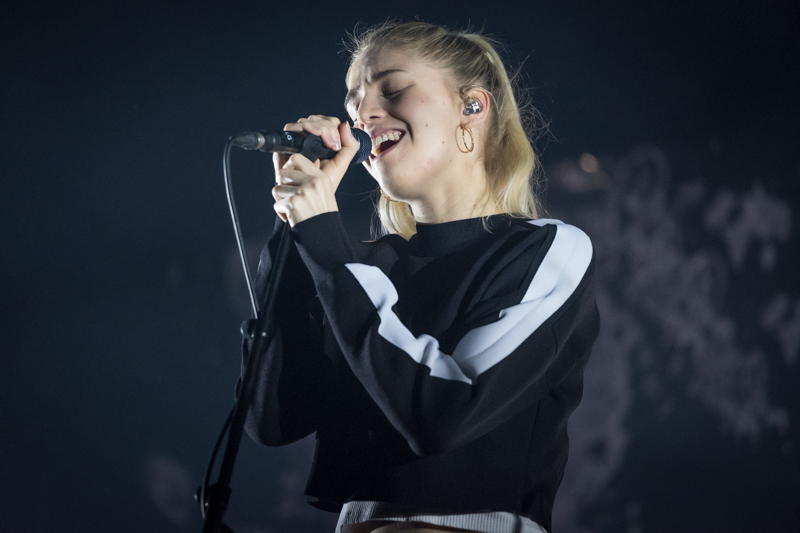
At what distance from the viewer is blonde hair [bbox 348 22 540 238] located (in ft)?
3.95

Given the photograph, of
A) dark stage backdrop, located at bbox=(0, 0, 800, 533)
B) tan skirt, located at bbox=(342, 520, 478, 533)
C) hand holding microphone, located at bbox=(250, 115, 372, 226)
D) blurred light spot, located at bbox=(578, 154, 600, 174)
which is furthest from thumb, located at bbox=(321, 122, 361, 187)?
blurred light spot, located at bbox=(578, 154, 600, 174)

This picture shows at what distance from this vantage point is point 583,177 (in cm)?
209

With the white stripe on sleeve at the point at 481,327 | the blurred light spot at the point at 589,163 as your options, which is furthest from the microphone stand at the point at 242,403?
the blurred light spot at the point at 589,163

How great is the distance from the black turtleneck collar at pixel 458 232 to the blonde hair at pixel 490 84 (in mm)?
89

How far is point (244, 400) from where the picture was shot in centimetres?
78

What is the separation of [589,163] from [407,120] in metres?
1.20

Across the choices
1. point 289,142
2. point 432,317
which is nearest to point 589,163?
point 432,317

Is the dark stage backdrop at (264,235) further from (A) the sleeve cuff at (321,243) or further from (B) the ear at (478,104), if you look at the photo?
(A) the sleeve cuff at (321,243)

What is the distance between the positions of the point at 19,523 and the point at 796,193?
9.56 ft

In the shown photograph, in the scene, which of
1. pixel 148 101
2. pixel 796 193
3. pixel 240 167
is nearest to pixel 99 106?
pixel 148 101

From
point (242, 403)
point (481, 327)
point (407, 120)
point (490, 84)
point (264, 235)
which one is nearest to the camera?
point (242, 403)

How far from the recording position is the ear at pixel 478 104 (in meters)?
1.19

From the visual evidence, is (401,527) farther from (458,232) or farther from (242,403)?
(458,232)

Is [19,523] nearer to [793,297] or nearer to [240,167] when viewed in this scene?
[240,167]
